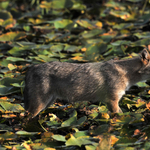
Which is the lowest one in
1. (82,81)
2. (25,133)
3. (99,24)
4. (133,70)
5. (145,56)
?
(25,133)

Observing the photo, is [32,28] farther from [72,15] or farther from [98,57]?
[98,57]

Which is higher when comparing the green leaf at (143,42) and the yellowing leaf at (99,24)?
the yellowing leaf at (99,24)

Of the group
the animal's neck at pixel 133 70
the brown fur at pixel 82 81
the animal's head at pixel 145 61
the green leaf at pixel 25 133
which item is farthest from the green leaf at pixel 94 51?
the green leaf at pixel 25 133

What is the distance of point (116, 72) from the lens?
6578mm

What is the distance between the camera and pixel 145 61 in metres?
6.46

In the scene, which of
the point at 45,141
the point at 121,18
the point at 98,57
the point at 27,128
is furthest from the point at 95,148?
the point at 121,18

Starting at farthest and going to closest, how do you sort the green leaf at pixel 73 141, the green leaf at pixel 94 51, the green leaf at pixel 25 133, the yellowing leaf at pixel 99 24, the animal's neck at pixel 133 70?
the yellowing leaf at pixel 99 24, the green leaf at pixel 94 51, the animal's neck at pixel 133 70, the green leaf at pixel 25 133, the green leaf at pixel 73 141

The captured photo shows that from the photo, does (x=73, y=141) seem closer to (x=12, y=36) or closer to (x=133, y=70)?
(x=133, y=70)

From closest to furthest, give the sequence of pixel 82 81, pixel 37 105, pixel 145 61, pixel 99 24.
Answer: pixel 37 105, pixel 145 61, pixel 82 81, pixel 99 24

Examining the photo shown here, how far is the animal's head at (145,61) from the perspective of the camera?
6.38m

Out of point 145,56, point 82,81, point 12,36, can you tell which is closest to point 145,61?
point 145,56

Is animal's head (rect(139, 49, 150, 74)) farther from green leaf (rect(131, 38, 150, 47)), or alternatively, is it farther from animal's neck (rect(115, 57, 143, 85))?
green leaf (rect(131, 38, 150, 47))

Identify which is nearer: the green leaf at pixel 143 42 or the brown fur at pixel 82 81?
the brown fur at pixel 82 81

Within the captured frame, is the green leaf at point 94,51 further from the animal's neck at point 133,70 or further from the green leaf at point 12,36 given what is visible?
the green leaf at point 12,36
